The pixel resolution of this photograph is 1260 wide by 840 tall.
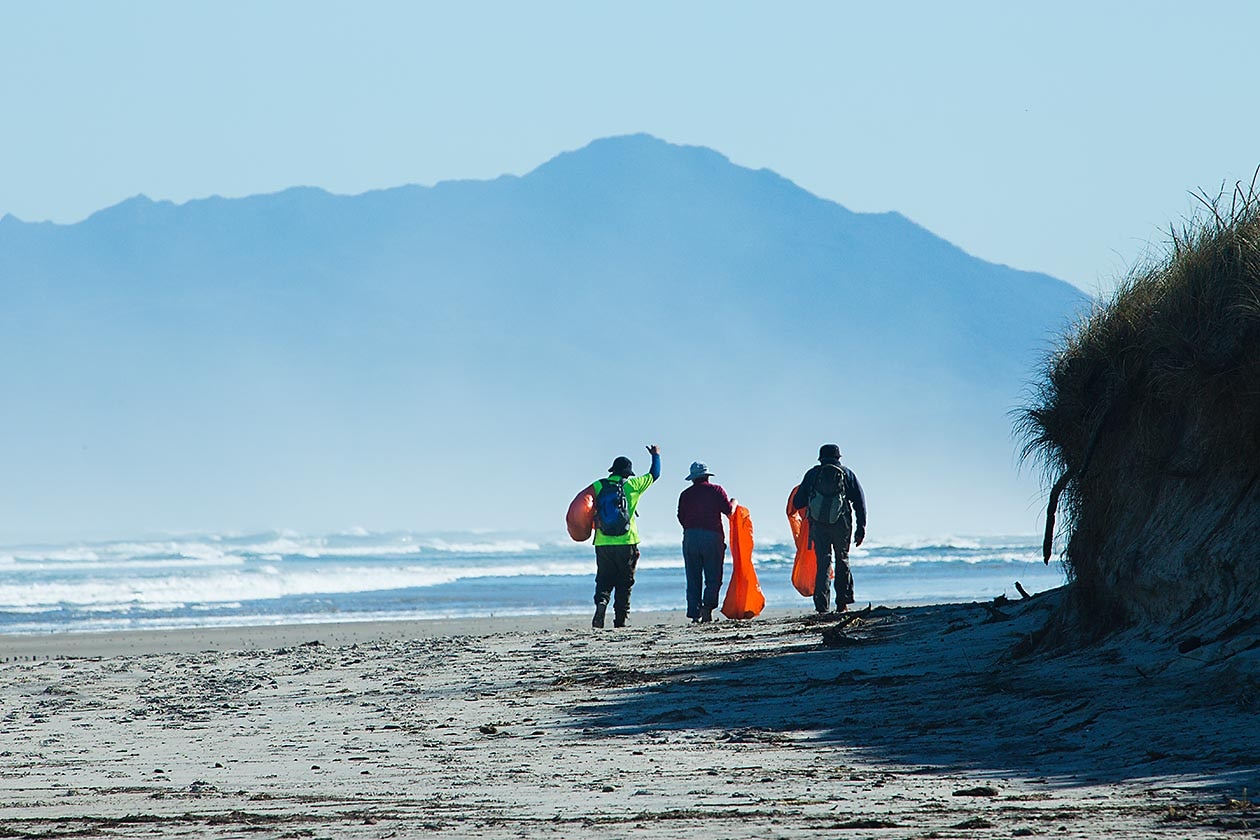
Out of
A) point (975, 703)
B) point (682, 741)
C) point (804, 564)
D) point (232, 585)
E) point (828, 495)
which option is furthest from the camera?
point (232, 585)

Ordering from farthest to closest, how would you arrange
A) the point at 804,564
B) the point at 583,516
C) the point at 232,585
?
1. the point at 232,585
2. the point at 804,564
3. the point at 583,516

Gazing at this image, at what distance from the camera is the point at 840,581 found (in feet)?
50.6

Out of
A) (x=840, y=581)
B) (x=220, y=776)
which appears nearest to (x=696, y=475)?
(x=840, y=581)

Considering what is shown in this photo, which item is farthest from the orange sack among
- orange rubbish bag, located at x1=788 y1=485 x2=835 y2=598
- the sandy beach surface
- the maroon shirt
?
the sandy beach surface

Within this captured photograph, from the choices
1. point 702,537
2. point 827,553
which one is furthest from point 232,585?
point 827,553

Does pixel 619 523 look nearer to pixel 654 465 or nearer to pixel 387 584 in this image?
pixel 654 465

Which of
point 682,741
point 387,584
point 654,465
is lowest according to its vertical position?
point 387,584

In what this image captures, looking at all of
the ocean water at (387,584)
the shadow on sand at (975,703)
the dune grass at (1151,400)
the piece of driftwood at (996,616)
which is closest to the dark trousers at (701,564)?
the shadow on sand at (975,703)

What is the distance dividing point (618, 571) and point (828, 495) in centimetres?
225

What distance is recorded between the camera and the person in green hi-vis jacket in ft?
50.1

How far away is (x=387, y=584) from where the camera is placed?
1373 inches

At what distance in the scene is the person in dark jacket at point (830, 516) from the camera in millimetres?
15078

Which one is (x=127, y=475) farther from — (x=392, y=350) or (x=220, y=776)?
(x=220, y=776)

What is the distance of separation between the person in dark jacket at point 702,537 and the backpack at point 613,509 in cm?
58
